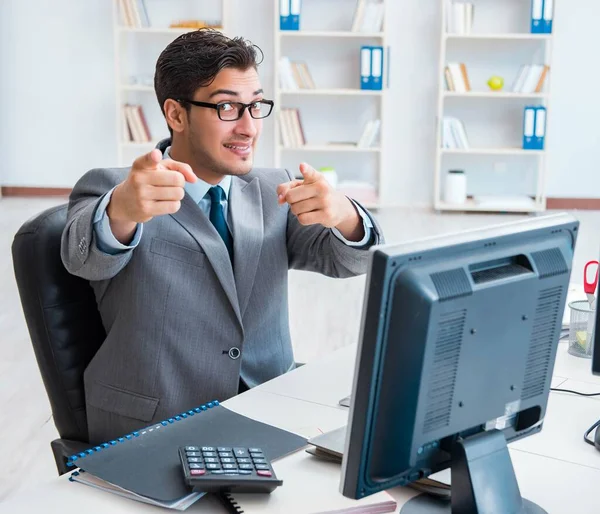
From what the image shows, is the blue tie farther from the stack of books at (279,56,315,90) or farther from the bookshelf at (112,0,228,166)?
the bookshelf at (112,0,228,166)

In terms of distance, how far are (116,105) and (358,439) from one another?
20.1 feet

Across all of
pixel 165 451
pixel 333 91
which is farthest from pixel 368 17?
pixel 165 451

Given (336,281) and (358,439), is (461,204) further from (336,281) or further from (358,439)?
(358,439)

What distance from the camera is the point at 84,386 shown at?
1.79 metres

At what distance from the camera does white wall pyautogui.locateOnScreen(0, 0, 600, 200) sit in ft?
22.5

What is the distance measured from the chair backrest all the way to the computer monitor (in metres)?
0.80

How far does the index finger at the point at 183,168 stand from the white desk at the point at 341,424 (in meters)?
0.40

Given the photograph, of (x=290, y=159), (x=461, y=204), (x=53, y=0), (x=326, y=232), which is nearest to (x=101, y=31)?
(x=53, y=0)

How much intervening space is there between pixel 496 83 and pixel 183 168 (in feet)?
18.0

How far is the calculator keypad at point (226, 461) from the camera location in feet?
4.13

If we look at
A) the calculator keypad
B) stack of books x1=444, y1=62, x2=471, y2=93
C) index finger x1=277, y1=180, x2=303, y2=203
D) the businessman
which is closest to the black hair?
the businessman

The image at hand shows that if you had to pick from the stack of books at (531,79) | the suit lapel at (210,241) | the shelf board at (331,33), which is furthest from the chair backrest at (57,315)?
the stack of books at (531,79)

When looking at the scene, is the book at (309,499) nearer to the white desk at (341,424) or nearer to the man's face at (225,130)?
the white desk at (341,424)

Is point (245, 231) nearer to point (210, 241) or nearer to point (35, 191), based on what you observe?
point (210, 241)
